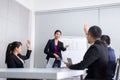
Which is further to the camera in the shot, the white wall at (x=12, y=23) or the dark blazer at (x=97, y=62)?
the white wall at (x=12, y=23)

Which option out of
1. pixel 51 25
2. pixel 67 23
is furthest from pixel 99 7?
pixel 51 25

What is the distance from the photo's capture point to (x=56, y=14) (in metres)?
6.28

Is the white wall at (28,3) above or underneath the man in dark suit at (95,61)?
above

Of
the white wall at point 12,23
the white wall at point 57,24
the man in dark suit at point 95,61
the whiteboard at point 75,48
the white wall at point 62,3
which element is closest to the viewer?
Answer: the man in dark suit at point 95,61

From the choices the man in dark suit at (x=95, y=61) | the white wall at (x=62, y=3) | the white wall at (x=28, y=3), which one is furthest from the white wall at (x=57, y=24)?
the man in dark suit at (x=95, y=61)

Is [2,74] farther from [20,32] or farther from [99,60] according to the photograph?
[20,32]

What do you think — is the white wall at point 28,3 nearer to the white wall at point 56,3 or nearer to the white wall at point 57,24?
the white wall at point 56,3

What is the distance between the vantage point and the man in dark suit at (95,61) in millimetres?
2127

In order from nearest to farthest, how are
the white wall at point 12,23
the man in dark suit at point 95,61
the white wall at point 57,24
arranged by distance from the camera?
the man in dark suit at point 95,61 → the white wall at point 12,23 → the white wall at point 57,24

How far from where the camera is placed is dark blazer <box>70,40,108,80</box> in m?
2.15

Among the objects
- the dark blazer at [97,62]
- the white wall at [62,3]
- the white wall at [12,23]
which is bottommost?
the dark blazer at [97,62]

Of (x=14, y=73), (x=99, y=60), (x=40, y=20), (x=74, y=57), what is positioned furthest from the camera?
(x=40, y=20)

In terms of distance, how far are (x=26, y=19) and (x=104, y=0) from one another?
7.37 ft

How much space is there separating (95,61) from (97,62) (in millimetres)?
27
